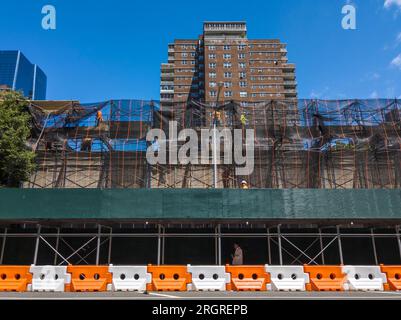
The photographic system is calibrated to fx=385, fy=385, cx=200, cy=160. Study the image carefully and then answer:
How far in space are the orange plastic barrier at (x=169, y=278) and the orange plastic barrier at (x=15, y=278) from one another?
469 cm

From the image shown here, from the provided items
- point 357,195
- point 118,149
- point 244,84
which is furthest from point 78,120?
point 244,84

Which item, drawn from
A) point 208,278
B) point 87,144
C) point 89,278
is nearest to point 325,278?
Result: point 208,278

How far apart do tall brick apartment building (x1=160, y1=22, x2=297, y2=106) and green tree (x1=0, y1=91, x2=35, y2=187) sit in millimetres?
71530

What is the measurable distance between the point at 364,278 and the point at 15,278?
1355cm

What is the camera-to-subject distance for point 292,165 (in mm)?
24391

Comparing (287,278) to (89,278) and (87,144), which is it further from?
(87,144)

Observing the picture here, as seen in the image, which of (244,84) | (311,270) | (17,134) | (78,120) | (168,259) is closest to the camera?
(311,270)

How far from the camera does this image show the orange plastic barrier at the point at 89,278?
14.6 m

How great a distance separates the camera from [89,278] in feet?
48.9

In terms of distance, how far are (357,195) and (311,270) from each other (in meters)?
5.76

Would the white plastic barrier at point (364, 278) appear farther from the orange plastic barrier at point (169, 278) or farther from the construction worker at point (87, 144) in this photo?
the construction worker at point (87, 144)

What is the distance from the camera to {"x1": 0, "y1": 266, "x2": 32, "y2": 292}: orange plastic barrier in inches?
576
